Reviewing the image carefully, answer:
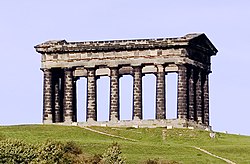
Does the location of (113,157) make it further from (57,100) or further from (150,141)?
(57,100)

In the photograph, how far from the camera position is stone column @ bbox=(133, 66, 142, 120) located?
18838cm

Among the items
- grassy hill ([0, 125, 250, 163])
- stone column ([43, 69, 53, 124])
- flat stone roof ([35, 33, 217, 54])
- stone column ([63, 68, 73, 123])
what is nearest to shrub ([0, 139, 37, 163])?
grassy hill ([0, 125, 250, 163])

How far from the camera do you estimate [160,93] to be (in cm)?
18762

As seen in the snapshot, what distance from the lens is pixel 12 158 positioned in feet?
438

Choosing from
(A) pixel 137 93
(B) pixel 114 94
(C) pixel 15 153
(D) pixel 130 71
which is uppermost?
(D) pixel 130 71

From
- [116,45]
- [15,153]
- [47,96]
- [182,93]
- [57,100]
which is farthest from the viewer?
[57,100]

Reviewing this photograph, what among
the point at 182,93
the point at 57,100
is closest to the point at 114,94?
the point at 57,100

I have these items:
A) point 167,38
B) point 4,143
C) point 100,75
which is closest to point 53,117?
point 100,75

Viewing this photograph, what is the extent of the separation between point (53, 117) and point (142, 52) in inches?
722

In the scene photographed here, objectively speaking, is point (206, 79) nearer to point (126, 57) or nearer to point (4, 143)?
point (126, 57)

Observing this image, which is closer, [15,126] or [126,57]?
[15,126]

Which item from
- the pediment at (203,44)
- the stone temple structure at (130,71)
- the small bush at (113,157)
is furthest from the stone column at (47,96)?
the small bush at (113,157)

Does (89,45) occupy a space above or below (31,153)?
above

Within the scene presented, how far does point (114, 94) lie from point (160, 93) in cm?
807
